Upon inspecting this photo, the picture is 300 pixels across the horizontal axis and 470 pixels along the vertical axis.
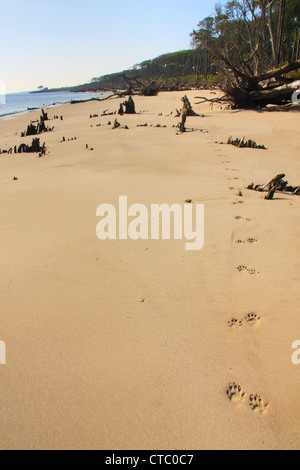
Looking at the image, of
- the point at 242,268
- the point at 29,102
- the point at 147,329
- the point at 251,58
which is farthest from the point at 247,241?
the point at 29,102

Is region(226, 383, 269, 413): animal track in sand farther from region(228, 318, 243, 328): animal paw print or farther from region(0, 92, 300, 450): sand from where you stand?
region(228, 318, 243, 328): animal paw print

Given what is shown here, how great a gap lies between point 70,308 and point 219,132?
7693mm

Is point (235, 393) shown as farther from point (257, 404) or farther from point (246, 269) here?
point (246, 269)

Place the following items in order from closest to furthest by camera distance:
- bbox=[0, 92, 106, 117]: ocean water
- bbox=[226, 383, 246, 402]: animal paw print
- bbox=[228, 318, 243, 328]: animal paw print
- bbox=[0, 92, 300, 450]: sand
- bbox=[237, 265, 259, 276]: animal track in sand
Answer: bbox=[0, 92, 300, 450]: sand
bbox=[226, 383, 246, 402]: animal paw print
bbox=[228, 318, 243, 328]: animal paw print
bbox=[237, 265, 259, 276]: animal track in sand
bbox=[0, 92, 106, 117]: ocean water

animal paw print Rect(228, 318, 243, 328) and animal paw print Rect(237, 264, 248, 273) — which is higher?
animal paw print Rect(237, 264, 248, 273)

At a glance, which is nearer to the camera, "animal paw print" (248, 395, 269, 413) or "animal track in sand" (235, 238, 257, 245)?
"animal paw print" (248, 395, 269, 413)

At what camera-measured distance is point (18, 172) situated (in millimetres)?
5371

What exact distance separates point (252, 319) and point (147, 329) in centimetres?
62

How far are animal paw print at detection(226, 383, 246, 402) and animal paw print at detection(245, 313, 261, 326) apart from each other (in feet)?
1.46

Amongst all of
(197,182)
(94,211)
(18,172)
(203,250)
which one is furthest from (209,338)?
(18,172)

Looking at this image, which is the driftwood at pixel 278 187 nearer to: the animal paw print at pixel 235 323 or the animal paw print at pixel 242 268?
the animal paw print at pixel 242 268

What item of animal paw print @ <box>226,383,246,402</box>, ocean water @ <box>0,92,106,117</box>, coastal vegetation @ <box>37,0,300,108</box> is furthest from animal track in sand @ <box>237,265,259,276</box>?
ocean water @ <box>0,92,106,117</box>

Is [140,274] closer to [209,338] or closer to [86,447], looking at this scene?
[209,338]

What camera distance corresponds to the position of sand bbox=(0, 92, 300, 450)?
4.19ft
